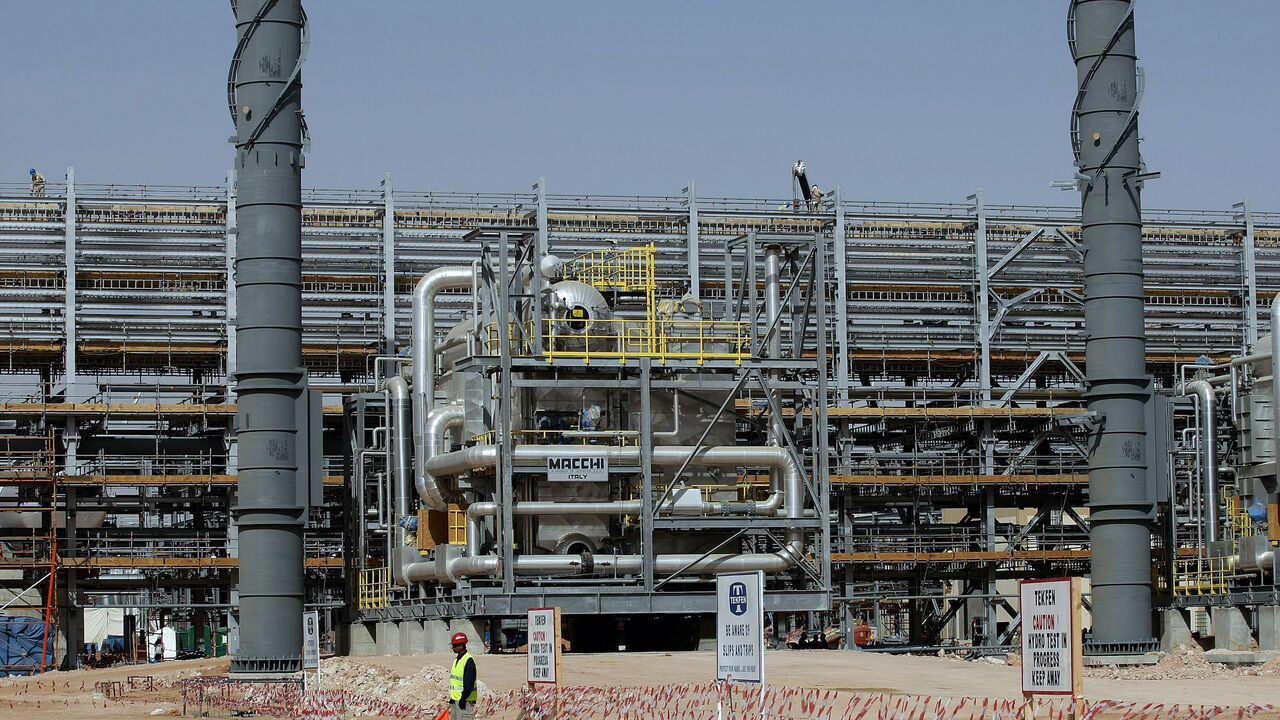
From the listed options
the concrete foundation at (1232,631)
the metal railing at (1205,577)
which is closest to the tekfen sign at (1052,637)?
the metal railing at (1205,577)

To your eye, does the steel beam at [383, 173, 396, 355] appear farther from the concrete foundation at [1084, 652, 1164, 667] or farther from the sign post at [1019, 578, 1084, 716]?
the sign post at [1019, 578, 1084, 716]

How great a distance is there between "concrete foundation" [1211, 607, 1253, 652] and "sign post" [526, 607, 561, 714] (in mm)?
26724

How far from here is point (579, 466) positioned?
126 ft

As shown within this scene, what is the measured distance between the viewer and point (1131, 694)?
27.9 m

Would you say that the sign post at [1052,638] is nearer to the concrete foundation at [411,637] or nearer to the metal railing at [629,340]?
the metal railing at [629,340]

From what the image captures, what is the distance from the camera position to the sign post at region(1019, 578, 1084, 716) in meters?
15.3

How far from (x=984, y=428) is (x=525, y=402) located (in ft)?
64.2

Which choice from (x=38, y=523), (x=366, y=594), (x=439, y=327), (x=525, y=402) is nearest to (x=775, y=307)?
(x=525, y=402)

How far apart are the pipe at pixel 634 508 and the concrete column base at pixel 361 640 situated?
7073mm

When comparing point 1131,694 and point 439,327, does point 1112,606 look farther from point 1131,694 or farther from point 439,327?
point 439,327

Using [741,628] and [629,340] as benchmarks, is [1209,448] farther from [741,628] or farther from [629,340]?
[741,628]

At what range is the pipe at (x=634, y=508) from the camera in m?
38.5

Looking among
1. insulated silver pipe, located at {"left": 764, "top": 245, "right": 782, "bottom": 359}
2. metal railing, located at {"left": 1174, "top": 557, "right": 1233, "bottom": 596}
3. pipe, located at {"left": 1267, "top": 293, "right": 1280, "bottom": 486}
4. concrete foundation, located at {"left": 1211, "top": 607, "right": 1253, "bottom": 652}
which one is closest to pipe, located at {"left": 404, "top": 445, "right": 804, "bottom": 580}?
insulated silver pipe, located at {"left": 764, "top": 245, "right": 782, "bottom": 359}

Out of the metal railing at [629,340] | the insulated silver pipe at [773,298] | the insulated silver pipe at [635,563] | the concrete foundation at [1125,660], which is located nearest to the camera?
the concrete foundation at [1125,660]
